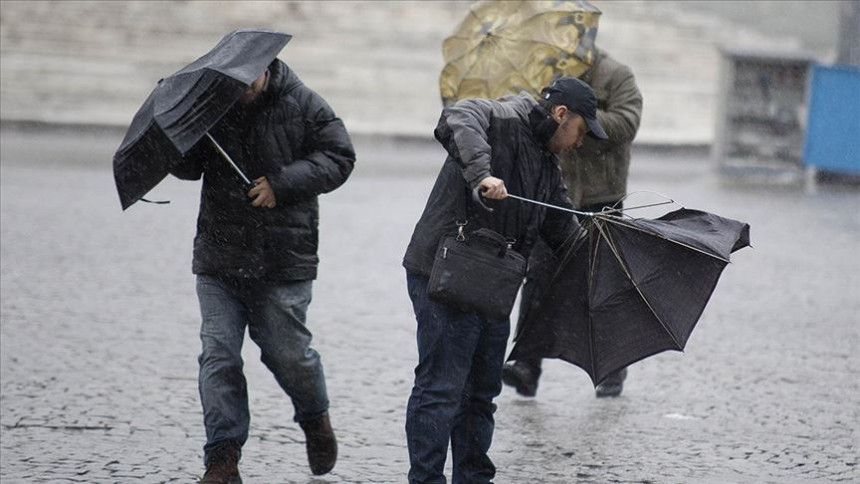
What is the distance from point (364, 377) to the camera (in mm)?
7137

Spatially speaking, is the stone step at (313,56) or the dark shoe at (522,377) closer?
the dark shoe at (522,377)

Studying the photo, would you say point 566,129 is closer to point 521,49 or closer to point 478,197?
point 478,197

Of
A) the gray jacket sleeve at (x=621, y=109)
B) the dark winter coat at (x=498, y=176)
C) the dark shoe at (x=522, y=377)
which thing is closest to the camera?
the dark winter coat at (x=498, y=176)

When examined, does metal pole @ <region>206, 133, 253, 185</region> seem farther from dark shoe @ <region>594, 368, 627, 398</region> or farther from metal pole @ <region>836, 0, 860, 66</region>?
metal pole @ <region>836, 0, 860, 66</region>

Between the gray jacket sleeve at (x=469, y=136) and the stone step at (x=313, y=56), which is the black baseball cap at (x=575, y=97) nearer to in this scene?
the gray jacket sleeve at (x=469, y=136)

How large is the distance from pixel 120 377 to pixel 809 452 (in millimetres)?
3110

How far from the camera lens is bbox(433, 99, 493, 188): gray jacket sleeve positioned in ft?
14.8

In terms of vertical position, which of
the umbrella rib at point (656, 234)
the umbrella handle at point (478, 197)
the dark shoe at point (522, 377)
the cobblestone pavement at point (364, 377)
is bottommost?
Result: the cobblestone pavement at point (364, 377)

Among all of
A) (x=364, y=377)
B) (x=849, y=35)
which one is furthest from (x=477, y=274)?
(x=849, y=35)

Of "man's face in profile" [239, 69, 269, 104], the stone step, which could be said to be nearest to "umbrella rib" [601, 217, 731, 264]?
"man's face in profile" [239, 69, 269, 104]

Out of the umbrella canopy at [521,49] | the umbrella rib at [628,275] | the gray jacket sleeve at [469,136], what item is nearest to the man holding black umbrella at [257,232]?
the gray jacket sleeve at [469,136]

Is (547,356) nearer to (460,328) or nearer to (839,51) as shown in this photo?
(460,328)

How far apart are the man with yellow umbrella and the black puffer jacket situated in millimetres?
1549

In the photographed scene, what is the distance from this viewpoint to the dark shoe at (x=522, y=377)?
6.79 m
